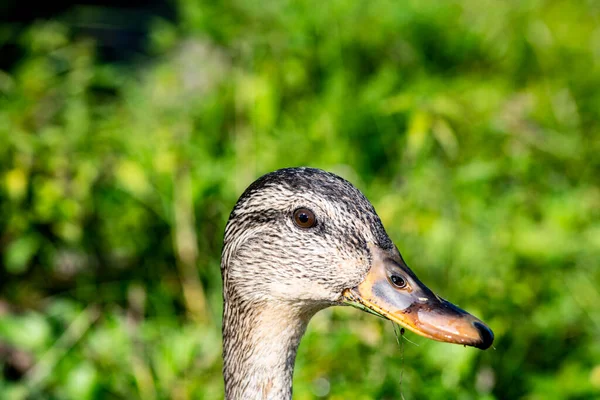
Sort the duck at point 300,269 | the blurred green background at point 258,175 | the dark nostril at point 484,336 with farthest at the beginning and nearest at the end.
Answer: the blurred green background at point 258,175 → the duck at point 300,269 → the dark nostril at point 484,336

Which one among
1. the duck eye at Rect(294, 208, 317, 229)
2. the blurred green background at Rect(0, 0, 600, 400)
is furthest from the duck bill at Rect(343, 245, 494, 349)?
the blurred green background at Rect(0, 0, 600, 400)

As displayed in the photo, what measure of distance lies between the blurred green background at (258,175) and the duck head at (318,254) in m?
0.56

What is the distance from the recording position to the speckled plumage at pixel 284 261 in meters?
1.50

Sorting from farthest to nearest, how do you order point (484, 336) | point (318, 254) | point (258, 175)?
point (258, 175)
point (318, 254)
point (484, 336)

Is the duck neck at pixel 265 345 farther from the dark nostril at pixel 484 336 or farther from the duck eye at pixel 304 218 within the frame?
the dark nostril at pixel 484 336

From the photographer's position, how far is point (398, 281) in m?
1.47

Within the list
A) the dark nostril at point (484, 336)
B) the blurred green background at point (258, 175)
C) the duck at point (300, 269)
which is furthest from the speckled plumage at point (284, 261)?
the blurred green background at point (258, 175)

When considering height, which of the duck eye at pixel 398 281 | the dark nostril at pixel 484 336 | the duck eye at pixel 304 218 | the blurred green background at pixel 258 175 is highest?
the duck eye at pixel 304 218

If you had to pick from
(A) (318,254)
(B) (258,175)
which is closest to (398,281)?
(A) (318,254)

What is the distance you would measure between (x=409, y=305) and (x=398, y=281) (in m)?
0.05

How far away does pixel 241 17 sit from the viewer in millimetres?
3539

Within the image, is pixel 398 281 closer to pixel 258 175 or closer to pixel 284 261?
pixel 284 261

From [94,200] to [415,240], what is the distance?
121 centimetres

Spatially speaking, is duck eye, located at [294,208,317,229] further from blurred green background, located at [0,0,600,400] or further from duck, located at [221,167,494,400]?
blurred green background, located at [0,0,600,400]
